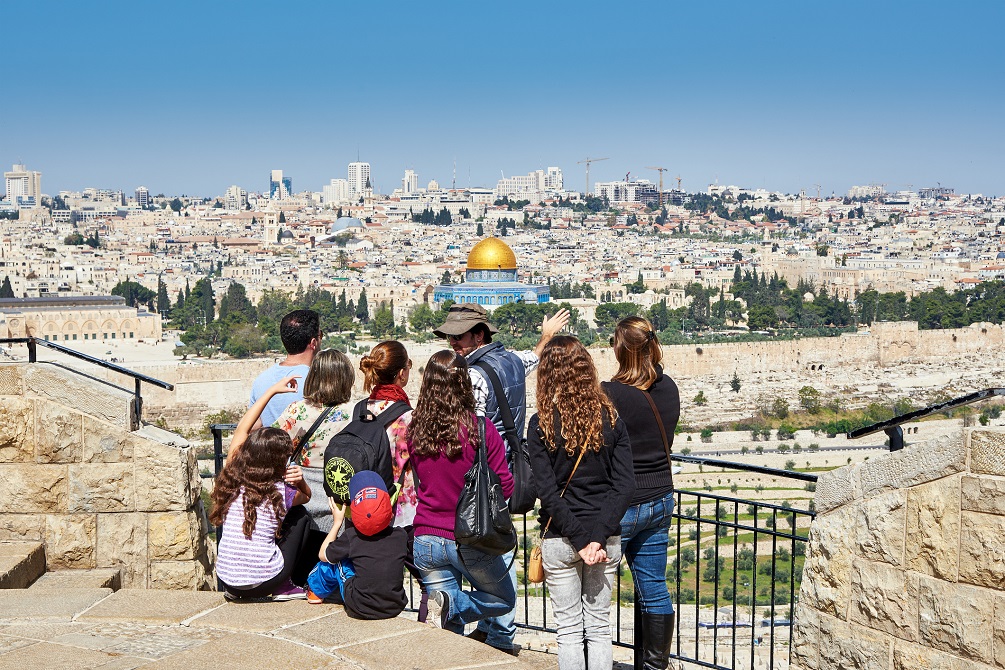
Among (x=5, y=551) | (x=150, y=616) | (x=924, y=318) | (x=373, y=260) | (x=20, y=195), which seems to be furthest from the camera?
(x=20, y=195)

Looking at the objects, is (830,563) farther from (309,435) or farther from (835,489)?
(309,435)

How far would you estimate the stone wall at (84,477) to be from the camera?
14.0 feet

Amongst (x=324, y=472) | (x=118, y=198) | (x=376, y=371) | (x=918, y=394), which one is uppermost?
(x=118, y=198)

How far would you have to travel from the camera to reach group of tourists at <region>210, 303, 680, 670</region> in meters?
3.29

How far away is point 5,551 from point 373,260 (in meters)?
76.0

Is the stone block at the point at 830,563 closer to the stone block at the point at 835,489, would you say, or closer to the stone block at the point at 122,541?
the stone block at the point at 835,489

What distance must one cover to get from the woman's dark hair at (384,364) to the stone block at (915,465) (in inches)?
50.1

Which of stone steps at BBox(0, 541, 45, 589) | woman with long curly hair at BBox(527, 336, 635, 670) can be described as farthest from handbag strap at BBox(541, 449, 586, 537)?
stone steps at BBox(0, 541, 45, 589)

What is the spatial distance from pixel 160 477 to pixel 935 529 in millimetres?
2532

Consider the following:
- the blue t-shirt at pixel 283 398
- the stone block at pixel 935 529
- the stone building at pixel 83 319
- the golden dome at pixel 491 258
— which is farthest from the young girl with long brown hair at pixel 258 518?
the golden dome at pixel 491 258

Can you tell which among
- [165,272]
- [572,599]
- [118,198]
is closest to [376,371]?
[572,599]

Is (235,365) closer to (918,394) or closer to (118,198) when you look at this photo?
(918,394)

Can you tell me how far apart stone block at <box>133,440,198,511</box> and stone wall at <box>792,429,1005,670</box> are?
6.96ft

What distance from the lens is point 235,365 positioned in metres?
33.4
